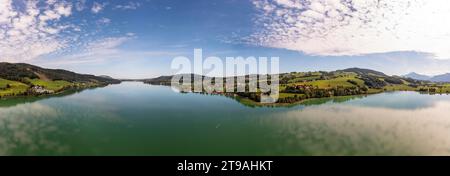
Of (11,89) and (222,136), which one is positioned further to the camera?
(11,89)

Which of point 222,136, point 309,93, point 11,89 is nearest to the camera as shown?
point 222,136

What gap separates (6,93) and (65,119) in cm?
5381

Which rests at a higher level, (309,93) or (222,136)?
(309,93)

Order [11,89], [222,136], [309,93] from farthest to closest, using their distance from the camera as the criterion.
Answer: [11,89]
[309,93]
[222,136]

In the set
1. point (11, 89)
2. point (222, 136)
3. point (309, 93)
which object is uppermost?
point (11, 89)

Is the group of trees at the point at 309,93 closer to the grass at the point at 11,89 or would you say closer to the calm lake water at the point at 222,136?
the calm lake water at the point at 222,136

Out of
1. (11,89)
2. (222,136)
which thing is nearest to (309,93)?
(222,136)

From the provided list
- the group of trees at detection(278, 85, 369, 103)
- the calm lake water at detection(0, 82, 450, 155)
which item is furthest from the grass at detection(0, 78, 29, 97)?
the group of trees at detection(278, 85, 369, 103)

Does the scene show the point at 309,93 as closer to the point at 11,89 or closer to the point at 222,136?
the point at 222,136

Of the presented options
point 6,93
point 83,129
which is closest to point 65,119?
point 83,129

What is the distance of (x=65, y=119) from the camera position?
3531 cm

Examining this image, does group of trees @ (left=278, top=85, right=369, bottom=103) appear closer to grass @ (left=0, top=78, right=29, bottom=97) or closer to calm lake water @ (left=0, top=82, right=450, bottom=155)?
calm lake water @ (left=0, top=82, right=450, bottom=155)

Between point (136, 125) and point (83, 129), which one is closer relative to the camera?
point (83, 129)
